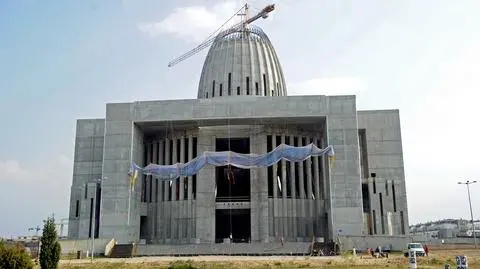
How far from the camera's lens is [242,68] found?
5975 centimetres

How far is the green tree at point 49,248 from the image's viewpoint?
21827 mm

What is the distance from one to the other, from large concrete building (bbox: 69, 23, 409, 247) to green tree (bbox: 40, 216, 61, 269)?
26618 millimetres

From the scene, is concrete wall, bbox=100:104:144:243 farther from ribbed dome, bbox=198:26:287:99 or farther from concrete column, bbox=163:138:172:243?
ribbed dome, bbox=198:26:287:99

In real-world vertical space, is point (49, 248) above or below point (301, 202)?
below

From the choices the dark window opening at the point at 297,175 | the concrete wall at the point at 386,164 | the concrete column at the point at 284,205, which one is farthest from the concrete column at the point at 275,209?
the concrete wall at the point at 386,164

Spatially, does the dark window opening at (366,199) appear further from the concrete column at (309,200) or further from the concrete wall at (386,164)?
the concrete column at (309,200)

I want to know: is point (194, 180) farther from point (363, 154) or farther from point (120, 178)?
point (363, 154)

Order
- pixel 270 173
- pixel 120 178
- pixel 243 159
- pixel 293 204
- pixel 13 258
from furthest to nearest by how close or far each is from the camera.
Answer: pixel 270 173
pixel 293 204
pixel 120 178
pixel 243 159
pixel 13 258

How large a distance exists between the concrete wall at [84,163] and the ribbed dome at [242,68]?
1368 centimetres

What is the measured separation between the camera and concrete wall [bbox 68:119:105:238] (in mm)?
55000

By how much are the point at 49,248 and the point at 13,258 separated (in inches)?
116

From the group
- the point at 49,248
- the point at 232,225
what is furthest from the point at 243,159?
the point at 49,248

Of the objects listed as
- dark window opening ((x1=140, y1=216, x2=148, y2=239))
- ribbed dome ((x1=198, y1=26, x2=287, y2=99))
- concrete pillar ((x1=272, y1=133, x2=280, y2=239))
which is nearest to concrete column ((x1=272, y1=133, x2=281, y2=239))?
concrete pillar ((x1=272, y1=133, x2=280, y2=239))

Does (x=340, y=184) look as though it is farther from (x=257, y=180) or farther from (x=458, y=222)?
(x=458, y=222)
